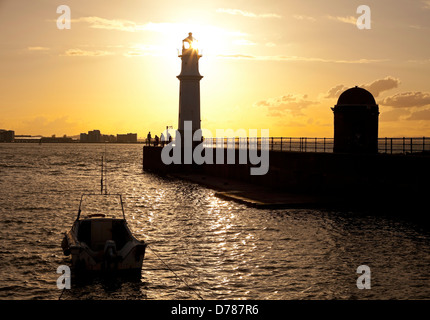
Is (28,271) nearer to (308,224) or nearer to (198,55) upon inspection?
(308,224)

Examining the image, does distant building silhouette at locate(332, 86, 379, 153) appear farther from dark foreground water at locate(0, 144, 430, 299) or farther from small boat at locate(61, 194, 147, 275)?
small boat at locate(61, 194, 147, 275)

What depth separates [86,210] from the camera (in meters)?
33.0

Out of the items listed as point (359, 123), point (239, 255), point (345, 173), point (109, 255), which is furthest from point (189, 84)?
point (109, 255)

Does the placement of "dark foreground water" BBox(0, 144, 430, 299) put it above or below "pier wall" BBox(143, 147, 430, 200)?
below

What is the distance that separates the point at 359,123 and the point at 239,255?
65.7ft

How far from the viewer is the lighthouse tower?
56.7 m

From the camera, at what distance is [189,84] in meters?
57.1

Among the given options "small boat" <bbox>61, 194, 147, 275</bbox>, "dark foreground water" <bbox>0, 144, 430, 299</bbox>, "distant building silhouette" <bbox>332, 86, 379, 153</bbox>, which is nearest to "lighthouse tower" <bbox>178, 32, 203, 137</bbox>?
"distant building silhouette" <bbox>332, 86, 379, 153</bbox>

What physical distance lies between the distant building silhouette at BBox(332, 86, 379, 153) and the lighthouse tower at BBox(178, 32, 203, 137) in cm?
2452

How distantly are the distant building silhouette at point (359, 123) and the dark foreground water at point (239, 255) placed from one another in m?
9.65

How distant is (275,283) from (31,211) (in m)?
20.4

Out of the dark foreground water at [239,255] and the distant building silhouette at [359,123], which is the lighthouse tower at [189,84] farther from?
the dark foreground water at [239,255]

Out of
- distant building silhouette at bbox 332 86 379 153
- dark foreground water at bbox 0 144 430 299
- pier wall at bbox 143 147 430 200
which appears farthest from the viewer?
distant building silhouette at bbox 332 86 379 153
